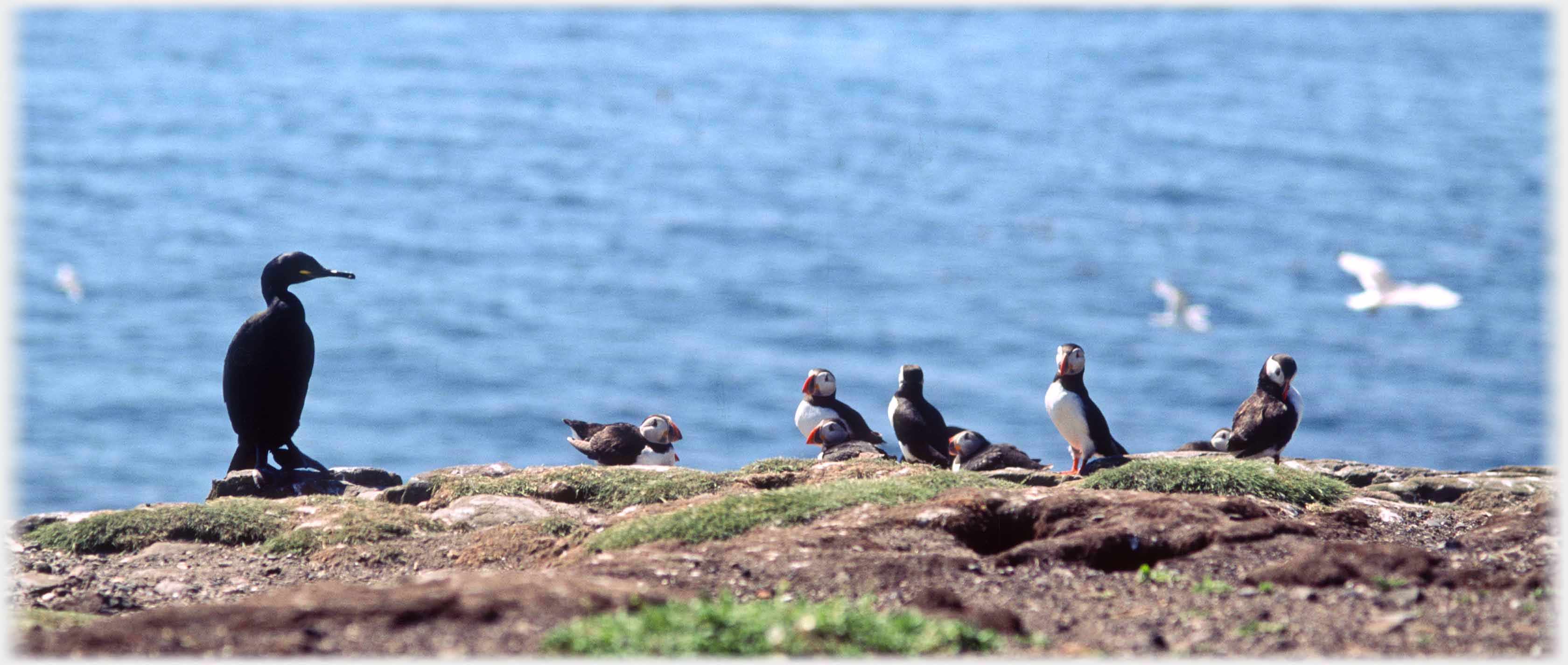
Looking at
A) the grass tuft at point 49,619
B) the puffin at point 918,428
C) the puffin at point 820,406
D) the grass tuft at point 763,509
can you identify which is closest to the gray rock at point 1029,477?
the grass tuft at point 763,509

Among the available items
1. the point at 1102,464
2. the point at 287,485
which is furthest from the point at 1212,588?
the point at 287,485

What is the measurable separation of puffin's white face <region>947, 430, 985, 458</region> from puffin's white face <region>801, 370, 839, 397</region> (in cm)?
199

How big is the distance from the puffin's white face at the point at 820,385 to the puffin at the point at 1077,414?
2.25 m

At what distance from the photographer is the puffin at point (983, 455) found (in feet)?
40.7

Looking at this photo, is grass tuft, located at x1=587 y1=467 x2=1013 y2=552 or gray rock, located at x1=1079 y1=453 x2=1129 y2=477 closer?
grass tuft, located at x1=587 y1=467 x2=1013 y2=552

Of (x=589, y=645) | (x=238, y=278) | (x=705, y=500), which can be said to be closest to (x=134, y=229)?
(x=238, y=278)

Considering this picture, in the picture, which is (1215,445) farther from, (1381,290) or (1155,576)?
(1155,576)

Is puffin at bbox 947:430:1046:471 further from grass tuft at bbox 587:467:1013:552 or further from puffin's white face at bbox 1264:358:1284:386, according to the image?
puffin's white face at bbox 1264:358:1284:386

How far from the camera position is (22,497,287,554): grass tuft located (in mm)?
10641

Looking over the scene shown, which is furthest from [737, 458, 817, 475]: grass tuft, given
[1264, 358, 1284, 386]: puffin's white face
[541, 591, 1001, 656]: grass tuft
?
[541, 591, 1001, 656]: grass tuft

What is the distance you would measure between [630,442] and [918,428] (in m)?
2.66

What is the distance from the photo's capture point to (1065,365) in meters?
13.3

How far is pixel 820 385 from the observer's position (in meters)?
14.7

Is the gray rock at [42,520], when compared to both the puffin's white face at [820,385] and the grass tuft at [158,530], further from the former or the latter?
the puffin's white face at [820,385]
